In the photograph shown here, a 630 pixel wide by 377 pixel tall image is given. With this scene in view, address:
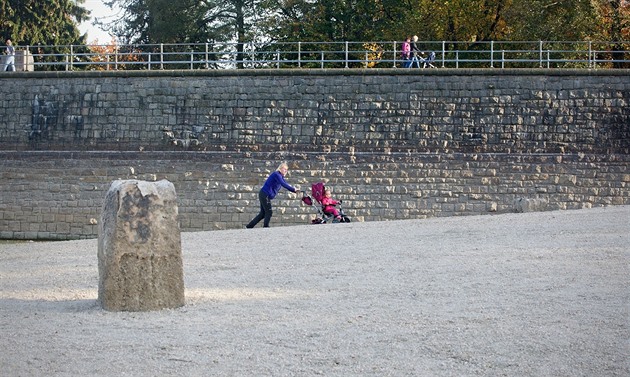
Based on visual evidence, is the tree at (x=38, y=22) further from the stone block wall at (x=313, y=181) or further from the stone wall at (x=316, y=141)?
the stone block wall at (x=313, y=181)

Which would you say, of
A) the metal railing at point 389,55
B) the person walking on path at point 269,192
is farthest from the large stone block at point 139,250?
the metal railing at point 389,55

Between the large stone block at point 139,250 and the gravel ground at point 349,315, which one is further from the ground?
the large stone block at point 139,250

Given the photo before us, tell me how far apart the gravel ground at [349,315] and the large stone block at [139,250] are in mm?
161

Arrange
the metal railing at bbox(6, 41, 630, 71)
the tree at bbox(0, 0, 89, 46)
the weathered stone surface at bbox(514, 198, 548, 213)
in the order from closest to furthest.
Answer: the weathered stone surface at bbox(514, 198, 548, 213) → the metal railing at bbox(6, 41, 630, 71) → the tree at bbox(0, 0, 89, 46)

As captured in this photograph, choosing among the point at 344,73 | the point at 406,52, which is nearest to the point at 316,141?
the point at 344,73

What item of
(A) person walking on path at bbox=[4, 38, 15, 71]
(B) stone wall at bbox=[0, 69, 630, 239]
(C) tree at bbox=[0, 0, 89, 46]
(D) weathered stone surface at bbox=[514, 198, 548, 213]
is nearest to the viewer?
(D) weathered stone surface at bbox=[514, 198, 548, 213]

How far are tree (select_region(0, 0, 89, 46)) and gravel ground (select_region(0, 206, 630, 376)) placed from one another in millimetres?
28949

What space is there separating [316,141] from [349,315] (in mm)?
18966

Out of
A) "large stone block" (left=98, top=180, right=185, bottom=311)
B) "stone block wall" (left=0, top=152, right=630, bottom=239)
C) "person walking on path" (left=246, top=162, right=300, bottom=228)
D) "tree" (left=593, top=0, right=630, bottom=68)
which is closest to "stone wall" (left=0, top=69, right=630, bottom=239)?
"stone block wall" (left=0, top=152, right=630, bottom=239)

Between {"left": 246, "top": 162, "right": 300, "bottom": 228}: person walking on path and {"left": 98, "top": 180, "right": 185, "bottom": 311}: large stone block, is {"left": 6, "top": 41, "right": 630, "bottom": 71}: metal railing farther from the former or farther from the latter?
{"left": 98, "top": 180, "right": 185, "bottom": 311}: large stone block

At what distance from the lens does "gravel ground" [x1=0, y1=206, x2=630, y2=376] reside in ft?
23.3

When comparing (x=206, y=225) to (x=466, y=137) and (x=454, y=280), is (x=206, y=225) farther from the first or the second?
(x=454, y=280)

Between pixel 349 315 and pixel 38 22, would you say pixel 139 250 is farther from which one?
pixel 38 22

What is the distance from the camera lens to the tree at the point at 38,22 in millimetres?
41281
